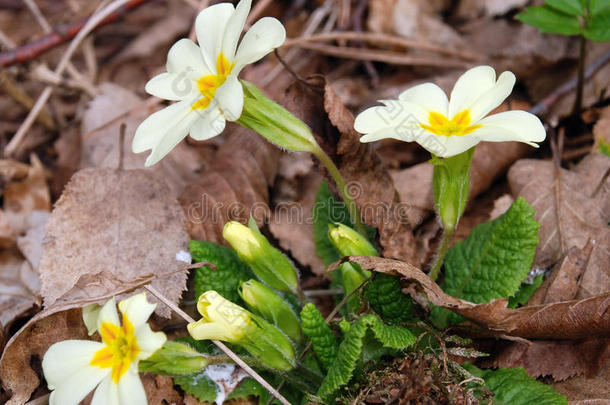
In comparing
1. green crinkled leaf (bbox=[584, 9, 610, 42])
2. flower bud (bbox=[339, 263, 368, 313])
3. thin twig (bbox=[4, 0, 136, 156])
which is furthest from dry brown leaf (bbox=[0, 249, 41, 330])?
green crinkled leaf (bbox=[584, 9, 610, 42])

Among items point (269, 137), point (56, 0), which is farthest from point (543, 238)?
point (56, 0)

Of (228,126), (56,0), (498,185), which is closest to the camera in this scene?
(498,185)

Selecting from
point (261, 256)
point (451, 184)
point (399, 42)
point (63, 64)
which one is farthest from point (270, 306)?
point (63, 64)

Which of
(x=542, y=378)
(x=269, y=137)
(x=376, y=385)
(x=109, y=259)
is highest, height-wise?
(x=269, y=137)

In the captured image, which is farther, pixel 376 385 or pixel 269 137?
pixel 269 137

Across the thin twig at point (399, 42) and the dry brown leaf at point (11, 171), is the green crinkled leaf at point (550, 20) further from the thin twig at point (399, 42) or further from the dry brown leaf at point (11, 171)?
the dry brown leaf at point (11, 171)

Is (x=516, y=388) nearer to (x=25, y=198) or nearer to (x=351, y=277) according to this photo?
(x=351, y=277)

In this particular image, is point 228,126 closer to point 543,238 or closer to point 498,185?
point 498,185

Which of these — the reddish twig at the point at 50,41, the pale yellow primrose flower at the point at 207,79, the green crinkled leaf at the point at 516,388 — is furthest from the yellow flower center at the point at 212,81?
the reddish twig at the point at 50,41
